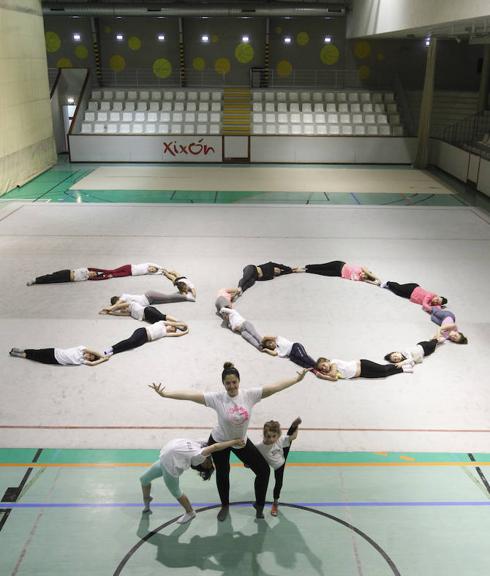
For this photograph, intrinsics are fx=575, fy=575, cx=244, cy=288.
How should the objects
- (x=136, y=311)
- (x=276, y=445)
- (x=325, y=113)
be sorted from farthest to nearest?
(x=325, y=113) < (x=136, y=311) < (x=276, y=445)

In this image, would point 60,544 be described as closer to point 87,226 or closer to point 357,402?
point 357,402

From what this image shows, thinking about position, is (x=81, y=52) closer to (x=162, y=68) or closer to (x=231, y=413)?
(x=162, y=68)

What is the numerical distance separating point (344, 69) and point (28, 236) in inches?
758

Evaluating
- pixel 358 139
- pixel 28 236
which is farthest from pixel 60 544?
pixel 358 139

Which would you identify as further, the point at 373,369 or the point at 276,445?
the point at 373,369

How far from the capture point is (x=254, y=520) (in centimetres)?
570

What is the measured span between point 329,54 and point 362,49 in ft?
5.15

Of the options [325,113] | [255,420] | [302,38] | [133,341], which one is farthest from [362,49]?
[255,420]

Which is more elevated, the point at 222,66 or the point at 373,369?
the point at 222,66

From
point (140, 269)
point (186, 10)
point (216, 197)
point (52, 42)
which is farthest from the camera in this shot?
point (52, 42)

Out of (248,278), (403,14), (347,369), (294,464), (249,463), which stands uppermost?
(403,14)

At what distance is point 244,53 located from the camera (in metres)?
27.4

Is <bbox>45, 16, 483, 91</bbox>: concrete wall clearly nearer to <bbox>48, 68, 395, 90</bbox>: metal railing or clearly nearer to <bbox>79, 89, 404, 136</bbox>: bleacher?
<bbox>48, 68, 395, 90</bbox>: metal railing

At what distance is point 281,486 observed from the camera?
5789 mm
